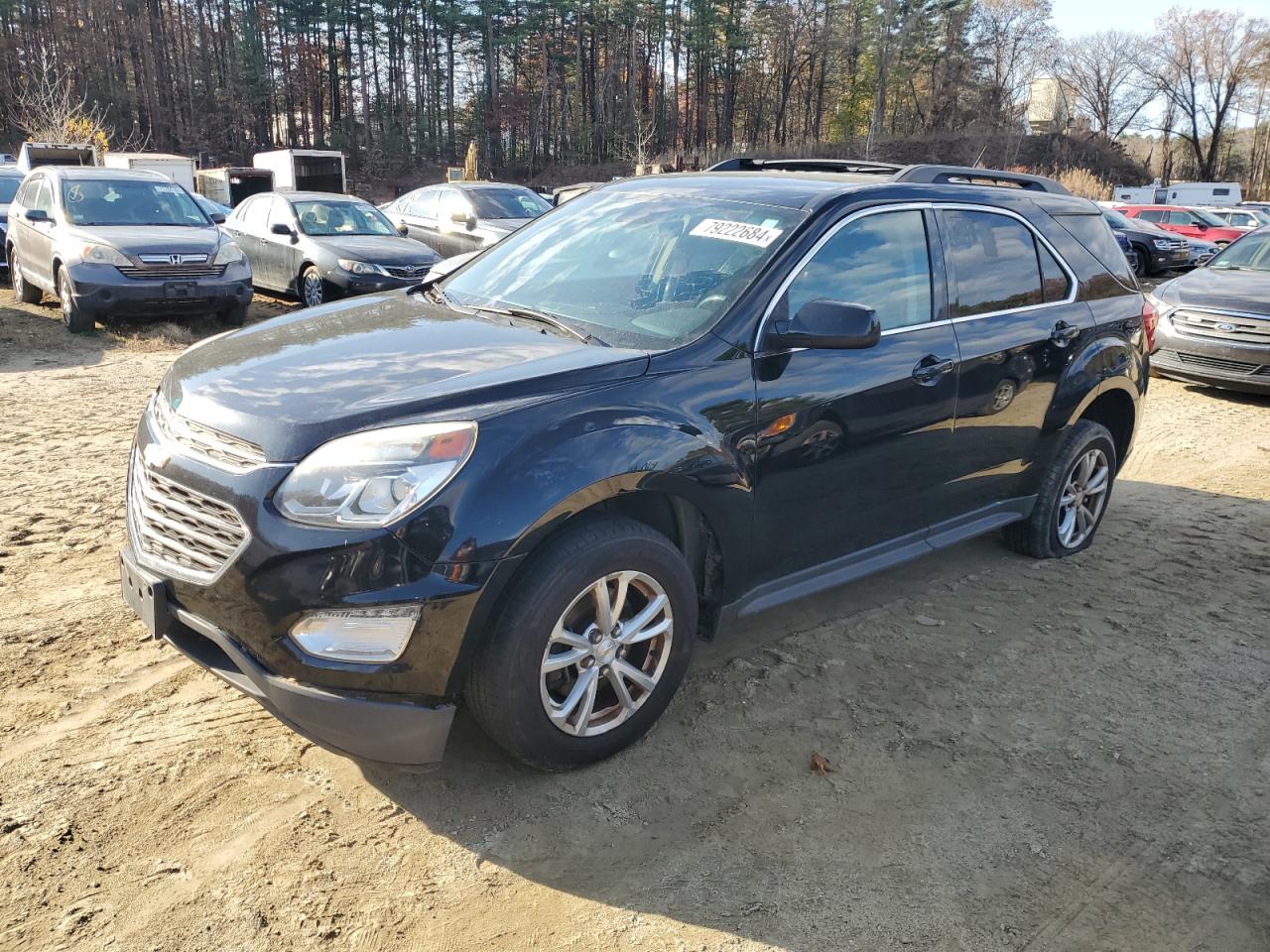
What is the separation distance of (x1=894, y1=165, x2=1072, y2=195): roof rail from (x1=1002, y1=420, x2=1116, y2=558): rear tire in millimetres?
1236

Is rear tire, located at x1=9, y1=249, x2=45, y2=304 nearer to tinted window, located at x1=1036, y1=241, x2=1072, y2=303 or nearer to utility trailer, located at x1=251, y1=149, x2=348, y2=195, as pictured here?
tinted window, located at x1=1036, y1=241, x2=1072, y2=303

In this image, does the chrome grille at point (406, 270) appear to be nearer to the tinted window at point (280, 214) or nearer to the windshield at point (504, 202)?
the tinted window at point (280, 214)

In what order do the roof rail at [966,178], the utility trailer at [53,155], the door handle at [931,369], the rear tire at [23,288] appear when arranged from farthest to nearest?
the utility trailer at [53,155] → the rear tire at [23,288] → the roof rail at [966,178] → the door handle at [931,369]

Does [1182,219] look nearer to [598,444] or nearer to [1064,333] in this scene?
[1064,333]

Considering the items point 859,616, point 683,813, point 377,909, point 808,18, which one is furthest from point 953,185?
point 808,18

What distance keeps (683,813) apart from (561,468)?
1.13 meters

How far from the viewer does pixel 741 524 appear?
3.36m

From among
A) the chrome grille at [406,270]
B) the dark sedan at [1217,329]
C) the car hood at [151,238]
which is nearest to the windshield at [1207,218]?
the dark sedan at [1217,329]

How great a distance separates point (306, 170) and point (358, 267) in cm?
2109

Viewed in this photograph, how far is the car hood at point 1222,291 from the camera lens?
918 cm

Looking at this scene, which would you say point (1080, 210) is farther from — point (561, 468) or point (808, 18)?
point (808, 18)

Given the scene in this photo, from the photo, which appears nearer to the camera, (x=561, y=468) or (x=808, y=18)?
(x=561, y=468)

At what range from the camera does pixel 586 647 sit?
2.98m

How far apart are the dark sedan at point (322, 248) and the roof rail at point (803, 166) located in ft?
24.3
